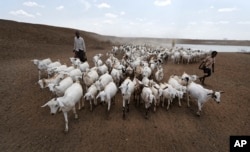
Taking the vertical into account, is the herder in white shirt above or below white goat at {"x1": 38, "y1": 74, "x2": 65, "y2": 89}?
above

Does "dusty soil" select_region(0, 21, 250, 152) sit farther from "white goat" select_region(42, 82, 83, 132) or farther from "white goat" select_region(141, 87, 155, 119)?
"white goat" select_region(42, 82, 83, 132)

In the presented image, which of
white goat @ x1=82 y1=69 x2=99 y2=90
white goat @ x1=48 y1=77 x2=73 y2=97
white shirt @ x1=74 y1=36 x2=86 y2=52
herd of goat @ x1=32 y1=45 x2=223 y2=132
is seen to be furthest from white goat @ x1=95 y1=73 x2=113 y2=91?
white shirt @ x1=74 y1=36 x2=86 y2=52

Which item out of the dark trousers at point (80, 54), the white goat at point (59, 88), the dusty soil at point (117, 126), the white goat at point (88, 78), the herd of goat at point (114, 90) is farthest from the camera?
the dark trousers at point (80, 54)

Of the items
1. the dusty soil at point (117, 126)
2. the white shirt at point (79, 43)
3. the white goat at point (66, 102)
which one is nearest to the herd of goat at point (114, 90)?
the white goat at point (66, 102)

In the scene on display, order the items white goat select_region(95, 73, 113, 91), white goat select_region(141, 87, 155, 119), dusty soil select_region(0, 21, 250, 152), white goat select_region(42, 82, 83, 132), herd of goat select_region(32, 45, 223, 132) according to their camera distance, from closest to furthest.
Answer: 1. dusty soil select_region(0, 21, 250, 152)
2. white goat select_region(42, 82, 83, 132)
3. herd of goat select_region(32, 45, 223, 132)
4. white goat select_region(141, 87, 155, 119)
5. white goat select_region(95, 73, 113, 91)

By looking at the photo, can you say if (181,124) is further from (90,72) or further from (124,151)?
(90,72)

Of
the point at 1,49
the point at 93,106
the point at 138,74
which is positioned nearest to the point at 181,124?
the point at 93,106

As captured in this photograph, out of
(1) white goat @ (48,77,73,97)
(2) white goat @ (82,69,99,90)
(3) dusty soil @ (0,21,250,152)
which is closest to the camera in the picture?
(3) dusty soil @ (0,21,250,152)

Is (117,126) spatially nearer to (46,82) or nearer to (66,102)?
(66,102)

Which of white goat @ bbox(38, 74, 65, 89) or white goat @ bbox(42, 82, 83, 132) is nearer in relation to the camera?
white goat @ bbox(42, 82, 83, 132)

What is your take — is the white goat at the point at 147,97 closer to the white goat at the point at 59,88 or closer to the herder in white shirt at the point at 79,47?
the white goat at the point at 59,88

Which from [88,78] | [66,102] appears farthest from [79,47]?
[66,102]

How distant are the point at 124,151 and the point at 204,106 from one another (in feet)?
13.8

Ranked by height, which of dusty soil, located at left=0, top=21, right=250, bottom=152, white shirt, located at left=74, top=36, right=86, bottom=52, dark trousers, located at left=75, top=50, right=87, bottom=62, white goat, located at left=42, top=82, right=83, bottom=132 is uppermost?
white shirt, located at left=74, top=36, right=86, bottom=52
